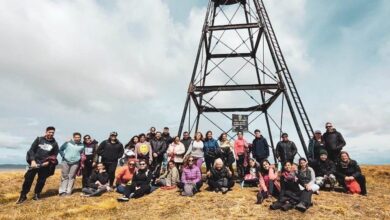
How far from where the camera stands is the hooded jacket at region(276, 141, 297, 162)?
1232cm

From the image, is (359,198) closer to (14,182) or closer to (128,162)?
(128,162)

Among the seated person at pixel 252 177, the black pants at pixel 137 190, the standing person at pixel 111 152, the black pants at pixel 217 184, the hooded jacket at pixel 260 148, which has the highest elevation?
the hooded jacket at pixel 260 148

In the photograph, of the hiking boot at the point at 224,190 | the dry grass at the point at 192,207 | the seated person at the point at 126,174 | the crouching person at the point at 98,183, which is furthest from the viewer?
the seated person at the point at 126,174

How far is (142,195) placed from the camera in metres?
11.2

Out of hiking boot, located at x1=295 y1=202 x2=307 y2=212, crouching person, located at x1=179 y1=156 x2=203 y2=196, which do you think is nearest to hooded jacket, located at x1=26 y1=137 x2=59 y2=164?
crouching person, located at x1=179 y1=156 x2=203 y2=196

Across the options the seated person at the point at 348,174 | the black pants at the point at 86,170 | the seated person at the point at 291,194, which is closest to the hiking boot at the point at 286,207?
the seated person at the point at 291,194

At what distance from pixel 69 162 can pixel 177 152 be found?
3958mm

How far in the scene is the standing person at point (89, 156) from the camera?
11.8 m

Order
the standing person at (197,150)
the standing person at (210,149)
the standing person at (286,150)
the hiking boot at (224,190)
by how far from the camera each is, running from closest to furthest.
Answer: the hiking boot at (224,190)
the standing person at (286,150)
the standing person at (197,150)
the standing person at (210,149)

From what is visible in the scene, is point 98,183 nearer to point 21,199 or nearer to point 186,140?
point 21,199

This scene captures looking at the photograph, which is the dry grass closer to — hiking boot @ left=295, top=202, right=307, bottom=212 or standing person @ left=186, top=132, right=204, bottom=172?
hiking boot @ left=295, top=202, right=307, bottom=212

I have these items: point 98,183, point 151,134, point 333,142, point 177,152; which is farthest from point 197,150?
point 333,142

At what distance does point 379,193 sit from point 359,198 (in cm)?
186

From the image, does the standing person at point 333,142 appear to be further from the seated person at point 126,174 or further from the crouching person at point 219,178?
the seated person at point 126,174
